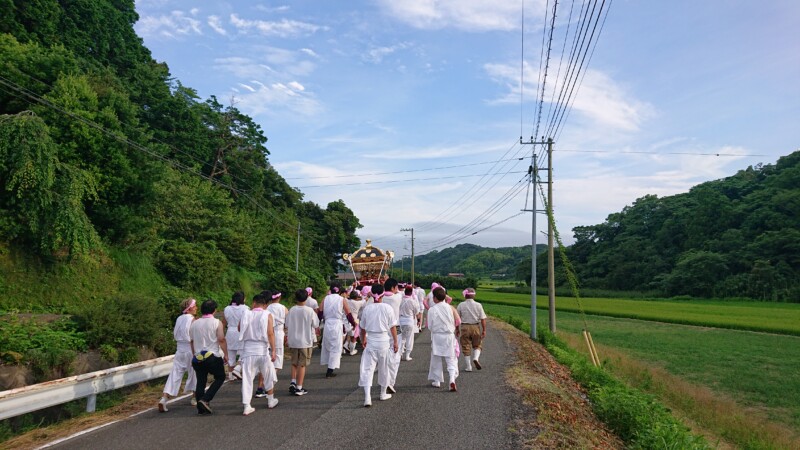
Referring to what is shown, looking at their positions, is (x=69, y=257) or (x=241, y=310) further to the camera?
(x=69, y=257)

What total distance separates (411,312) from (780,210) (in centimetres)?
6302

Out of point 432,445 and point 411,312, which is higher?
point 411,312

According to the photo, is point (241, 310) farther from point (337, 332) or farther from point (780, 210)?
point (780, 210)

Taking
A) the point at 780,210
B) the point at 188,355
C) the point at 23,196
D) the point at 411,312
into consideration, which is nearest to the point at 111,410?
the point at 188,355

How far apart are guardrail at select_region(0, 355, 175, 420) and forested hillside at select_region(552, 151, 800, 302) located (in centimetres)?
5493

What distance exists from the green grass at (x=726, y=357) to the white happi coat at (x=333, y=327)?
11780 millimetres

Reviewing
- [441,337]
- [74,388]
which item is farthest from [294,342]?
[74,388]

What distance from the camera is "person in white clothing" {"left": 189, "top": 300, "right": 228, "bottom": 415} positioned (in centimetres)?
770

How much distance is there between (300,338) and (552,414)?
4.38 metres

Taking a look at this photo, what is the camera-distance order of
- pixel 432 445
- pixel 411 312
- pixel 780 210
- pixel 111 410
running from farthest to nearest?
pixel 780 210 → pixel 411 312 → pixel 111 410 → pixel 432 445

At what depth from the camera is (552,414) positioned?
789 centimetres

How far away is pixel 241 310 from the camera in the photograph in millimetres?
9508

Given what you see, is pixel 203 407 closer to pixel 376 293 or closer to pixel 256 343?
pixel 256 343

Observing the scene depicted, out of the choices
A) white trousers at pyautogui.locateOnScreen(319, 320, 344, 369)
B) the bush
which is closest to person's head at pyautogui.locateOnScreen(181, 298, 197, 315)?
the bush
